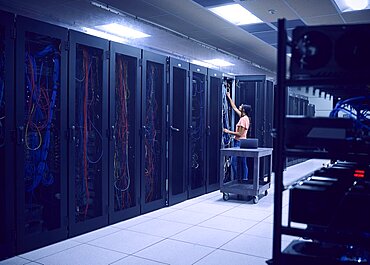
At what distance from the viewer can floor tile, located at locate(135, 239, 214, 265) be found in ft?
8.93

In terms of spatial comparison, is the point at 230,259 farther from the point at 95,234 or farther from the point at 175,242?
the point at 95,234

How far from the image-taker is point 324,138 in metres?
1.60

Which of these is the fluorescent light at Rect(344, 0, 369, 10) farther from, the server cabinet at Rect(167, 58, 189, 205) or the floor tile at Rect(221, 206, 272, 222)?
the floor tile at Rect(221, 206, 272, 222)

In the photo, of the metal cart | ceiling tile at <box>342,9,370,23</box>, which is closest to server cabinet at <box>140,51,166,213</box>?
the metal cart

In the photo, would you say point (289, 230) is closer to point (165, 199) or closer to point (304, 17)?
point (165, 199)

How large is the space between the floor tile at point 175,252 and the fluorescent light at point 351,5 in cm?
A: 334

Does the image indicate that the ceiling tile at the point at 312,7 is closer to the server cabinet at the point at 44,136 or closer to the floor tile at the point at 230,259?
the server cabinet at the point at 44,136

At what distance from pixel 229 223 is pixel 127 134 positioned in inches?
58.3

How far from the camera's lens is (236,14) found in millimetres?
4824

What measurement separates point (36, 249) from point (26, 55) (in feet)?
5.26

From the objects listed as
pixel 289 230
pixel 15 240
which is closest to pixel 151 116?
pixel 15 240

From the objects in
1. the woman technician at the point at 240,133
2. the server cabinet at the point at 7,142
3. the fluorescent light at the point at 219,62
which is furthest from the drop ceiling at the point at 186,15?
the server cabinet at the point at 7,142

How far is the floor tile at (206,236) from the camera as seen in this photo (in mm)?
3162

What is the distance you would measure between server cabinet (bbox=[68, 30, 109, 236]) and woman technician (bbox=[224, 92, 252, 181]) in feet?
8.39
